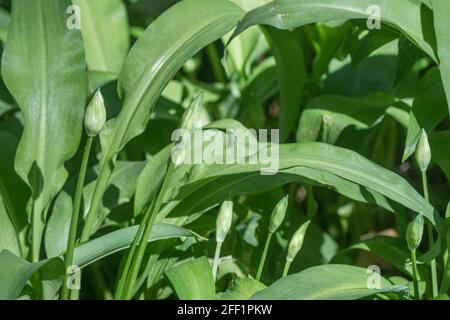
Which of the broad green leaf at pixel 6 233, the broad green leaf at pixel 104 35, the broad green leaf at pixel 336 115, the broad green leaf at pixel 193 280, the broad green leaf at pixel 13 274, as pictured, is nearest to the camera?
the broad green leaf at pixel 13 274

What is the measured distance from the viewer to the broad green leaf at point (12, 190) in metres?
1.33

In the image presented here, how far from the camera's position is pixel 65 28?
128 centimetres

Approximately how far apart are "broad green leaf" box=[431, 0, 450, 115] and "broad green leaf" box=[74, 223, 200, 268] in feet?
1.34

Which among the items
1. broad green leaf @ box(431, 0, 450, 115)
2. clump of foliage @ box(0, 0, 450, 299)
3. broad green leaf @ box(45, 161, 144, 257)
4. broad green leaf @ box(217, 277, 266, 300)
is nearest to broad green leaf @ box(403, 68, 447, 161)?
clump of foliage @ box(0, 0, 450, 299)

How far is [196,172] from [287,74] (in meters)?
0.37

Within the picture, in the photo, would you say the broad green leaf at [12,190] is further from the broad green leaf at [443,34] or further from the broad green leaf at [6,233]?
the broad green leaf at [443,34]

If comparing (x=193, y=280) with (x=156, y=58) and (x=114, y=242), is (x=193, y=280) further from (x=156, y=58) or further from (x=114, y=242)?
(x=156, y=58)

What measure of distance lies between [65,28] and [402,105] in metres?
0.58

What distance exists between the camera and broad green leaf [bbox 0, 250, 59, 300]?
1.02 meters

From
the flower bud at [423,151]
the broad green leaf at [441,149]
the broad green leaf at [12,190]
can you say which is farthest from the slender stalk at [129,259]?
the broad green leaf at [441,149]

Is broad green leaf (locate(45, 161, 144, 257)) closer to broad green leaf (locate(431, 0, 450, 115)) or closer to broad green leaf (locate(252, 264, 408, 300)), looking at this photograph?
broad green leaf (locate(252, 264, 408, 300))

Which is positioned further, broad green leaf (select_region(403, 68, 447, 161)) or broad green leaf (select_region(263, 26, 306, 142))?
broad green leaf (select_region(263, 26, 306, 142))

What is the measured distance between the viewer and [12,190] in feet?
4.45

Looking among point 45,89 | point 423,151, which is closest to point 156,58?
point 45,89
